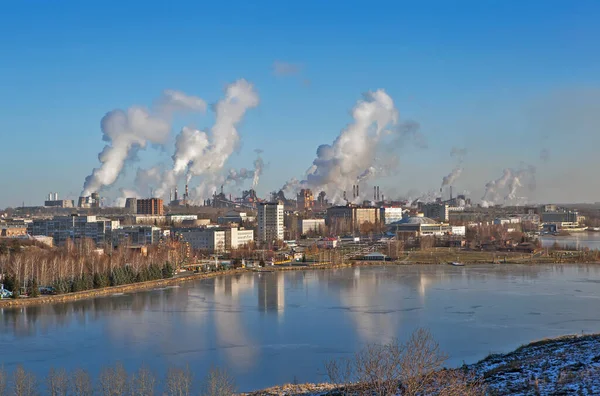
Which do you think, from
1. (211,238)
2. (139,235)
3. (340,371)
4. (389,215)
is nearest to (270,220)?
(211,238)

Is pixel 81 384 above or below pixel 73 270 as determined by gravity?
below

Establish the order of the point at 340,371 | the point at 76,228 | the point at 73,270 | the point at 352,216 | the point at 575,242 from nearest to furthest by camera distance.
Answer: the point at 340,371, the point at 73,270, the point at 76,228, the point at 575,242, the point at 352,216

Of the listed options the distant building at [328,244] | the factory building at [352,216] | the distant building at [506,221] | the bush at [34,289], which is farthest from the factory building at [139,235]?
the distant building at [506,221]

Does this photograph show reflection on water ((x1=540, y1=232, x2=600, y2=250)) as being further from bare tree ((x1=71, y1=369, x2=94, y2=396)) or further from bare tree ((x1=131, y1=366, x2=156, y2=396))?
bare tree ((x1=71, y1=369, x2=94, y2=396))

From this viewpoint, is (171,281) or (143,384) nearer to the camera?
(143,384)

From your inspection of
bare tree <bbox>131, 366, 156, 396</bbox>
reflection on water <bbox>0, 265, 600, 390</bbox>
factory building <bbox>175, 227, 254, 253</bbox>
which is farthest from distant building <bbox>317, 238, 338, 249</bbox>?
bare tree <bbox>131, 366, 156, 396</bbox>

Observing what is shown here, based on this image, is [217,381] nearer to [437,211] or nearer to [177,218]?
[177,218]

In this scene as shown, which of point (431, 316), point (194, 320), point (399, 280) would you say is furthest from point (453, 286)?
point (194, 320)
